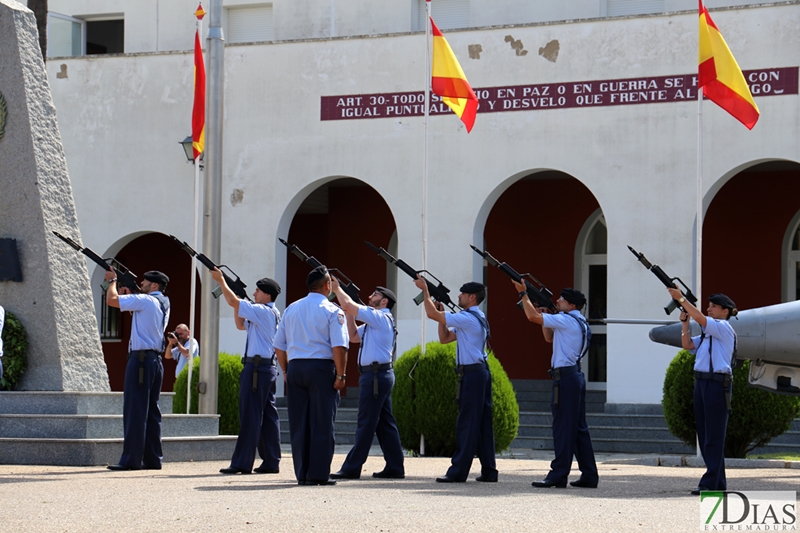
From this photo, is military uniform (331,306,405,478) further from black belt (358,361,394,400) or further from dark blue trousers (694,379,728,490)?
dark blue trousers (694,379,728,490)

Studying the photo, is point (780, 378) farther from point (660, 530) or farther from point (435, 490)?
point (660, 530)

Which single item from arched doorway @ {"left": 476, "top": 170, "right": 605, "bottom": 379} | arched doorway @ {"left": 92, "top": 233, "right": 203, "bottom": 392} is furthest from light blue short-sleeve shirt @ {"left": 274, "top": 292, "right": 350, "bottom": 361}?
arched doorway @ {"left": 92, "top": 233, "right": 203, "bottom": 392}

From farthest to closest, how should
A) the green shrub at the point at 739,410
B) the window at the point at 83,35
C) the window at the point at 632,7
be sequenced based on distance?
the window at the point at 83,35 → the window at the point at 632,7 → the green shrub at the point at 739,410

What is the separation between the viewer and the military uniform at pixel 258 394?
1070 cm

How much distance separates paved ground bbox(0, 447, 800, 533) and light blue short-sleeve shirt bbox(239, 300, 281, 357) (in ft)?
3.61

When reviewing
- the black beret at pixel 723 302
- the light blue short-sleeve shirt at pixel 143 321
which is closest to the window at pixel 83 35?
the light blue short-sleeve shirt at pixel 143 321

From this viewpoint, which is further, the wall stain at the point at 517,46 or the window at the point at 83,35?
the window at the point at 83,35

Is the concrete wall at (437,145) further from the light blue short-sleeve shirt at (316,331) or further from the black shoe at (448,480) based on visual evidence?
the light blue short-sleeve shirt at (316,331)

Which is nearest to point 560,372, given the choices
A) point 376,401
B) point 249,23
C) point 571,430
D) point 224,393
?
point 571,430

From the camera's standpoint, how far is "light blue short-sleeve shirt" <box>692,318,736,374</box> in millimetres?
9531

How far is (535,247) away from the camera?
67.3 feet

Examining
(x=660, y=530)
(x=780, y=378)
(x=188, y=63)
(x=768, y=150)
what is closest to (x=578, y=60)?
(x=768, y=150)

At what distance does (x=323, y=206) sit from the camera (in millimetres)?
22109

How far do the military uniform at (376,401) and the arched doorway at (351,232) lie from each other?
10528 mm
